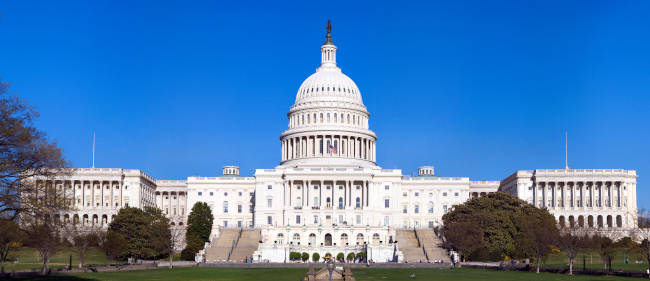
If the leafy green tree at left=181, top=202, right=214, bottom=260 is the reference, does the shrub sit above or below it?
below

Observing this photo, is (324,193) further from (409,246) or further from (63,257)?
(63,257)

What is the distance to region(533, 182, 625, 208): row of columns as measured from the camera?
146 meters

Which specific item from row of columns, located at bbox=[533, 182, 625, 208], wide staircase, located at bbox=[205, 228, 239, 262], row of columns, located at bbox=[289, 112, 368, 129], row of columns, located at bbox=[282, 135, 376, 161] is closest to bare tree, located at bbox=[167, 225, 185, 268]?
wide staircase, located at bbox=[205, 228, 239, 262]

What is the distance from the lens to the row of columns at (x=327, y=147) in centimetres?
15862

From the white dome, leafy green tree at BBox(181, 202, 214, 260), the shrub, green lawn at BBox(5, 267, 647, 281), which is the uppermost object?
the white dome

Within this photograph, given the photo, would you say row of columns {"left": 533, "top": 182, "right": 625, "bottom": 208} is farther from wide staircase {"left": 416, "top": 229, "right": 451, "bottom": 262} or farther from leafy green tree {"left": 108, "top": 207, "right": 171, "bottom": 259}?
leafy green tree {"left": 108, "top": 207, "right": 171, "bottom": 259}

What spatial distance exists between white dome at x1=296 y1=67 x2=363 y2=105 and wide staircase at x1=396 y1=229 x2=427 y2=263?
43.4m

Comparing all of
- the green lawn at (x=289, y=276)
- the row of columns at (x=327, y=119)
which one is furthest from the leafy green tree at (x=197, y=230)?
the green lawn at (x=289, y=276)

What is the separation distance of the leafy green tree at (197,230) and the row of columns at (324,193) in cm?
1835

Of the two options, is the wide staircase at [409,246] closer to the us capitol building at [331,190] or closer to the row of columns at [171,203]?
the us capitol building at [331,190]

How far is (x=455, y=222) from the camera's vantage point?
380 ft

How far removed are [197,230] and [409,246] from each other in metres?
31.2

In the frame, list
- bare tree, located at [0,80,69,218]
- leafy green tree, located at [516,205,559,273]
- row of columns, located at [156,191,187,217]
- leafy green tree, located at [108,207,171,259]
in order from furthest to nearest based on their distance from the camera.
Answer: row of columns, located at [156,191,187,217], leafy green tree, located at [108,207,171,259], leafy green tree, located at [516,205,559,273], bare tree, located at [0,80,69,218]

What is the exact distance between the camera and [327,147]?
159000mm
